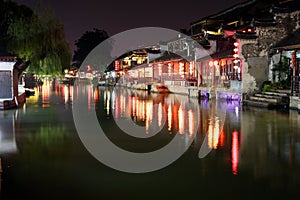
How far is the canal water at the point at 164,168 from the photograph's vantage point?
21.9 feet

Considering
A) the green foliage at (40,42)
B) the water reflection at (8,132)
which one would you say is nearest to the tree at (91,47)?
the green foliage at (40,42)

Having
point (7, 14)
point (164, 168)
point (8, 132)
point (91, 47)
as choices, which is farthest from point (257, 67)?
point (91, 47)

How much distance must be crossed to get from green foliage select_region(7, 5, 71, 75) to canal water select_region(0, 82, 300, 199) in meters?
11.2

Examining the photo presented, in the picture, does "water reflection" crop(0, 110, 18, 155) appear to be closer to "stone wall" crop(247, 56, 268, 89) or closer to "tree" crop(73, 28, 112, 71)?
"stone wall" crop(247, 56, 268, 89)

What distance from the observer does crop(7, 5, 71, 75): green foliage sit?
2505cm

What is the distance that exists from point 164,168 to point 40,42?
20397 mm

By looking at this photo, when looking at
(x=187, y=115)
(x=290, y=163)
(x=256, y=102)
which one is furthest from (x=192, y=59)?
(x=290, y=163)

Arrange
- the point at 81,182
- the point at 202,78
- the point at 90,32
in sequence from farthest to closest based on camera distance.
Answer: the point at 90,32 → the point at 202,78 → the point at 81,182

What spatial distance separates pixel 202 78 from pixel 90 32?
68383 millimetres

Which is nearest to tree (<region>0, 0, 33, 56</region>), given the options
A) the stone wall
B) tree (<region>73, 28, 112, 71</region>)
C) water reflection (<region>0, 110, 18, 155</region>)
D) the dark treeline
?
the dark treeline

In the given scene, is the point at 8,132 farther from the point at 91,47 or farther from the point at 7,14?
the point at 91,47

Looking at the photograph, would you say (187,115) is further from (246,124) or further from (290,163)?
(290,163)

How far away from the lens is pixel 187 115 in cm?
1817

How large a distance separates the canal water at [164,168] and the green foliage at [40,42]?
11176 mm
